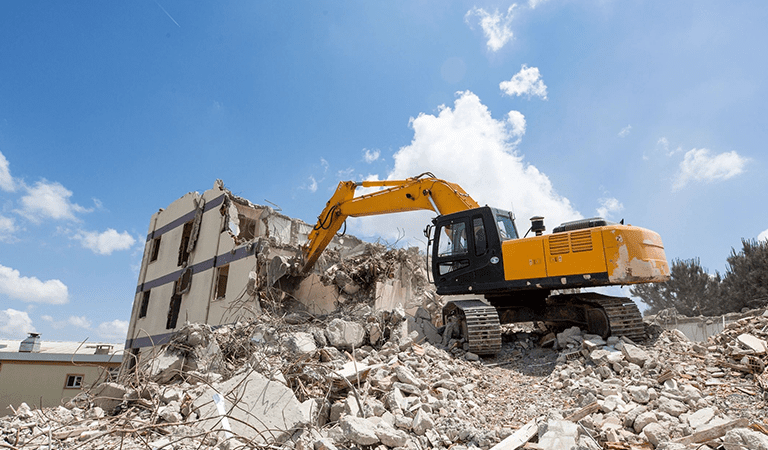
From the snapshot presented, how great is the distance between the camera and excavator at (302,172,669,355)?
6.90 metres

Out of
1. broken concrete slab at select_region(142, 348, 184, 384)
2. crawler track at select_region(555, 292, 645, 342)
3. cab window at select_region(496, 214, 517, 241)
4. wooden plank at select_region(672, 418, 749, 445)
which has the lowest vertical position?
wooden plank at select_region(672, 418, 749, 445)

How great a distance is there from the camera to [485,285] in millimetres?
7668

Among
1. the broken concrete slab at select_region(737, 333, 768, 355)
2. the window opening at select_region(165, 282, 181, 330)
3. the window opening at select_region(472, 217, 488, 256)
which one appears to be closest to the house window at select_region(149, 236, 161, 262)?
the window opening at select_region(165, 282, 181, 330)

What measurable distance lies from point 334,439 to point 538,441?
6.27 feet

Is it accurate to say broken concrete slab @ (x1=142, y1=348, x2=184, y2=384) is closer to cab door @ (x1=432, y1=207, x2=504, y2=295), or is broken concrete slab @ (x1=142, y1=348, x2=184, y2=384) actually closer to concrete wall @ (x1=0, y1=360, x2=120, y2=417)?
cab door @ (x1=432, y1=207, x2=504, y2=295)

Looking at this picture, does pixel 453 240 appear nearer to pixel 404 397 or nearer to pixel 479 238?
pixel 479 238

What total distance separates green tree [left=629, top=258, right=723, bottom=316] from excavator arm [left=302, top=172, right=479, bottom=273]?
71.4ft

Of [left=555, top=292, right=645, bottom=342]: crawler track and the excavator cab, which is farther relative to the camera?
the excavator cab

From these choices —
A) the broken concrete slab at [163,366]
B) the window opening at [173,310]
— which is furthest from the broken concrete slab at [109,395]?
the window opening at [173,310]

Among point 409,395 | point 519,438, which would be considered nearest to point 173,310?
point 409,395

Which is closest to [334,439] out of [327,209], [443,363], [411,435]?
[411,435]

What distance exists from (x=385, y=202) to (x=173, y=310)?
11897 mm

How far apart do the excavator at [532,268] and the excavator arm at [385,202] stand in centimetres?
5

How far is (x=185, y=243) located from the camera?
61.9 ft
